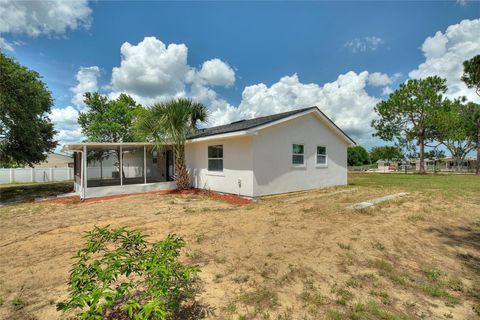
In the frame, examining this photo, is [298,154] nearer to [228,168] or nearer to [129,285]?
[228,168]

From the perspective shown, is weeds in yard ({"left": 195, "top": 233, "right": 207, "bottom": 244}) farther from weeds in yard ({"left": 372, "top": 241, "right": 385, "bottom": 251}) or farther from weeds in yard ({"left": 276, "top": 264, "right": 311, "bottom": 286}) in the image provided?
weeds in yard ({"left": 372, "top": 241, "right": 385, "bottom": 251})

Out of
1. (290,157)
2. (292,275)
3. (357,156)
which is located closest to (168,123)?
(290,157)

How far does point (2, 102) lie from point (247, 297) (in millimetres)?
14639

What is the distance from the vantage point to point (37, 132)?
543 inches

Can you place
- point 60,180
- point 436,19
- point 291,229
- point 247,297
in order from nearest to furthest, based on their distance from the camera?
1. point 247,297
2. point 291,229
3. point 436,19
4. point 60,180

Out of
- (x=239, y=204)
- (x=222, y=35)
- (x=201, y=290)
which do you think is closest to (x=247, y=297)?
(x=201, y=290)

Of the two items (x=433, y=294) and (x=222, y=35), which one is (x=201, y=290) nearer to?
(x=433, y=294)

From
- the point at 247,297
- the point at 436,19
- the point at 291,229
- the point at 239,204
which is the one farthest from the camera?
the point at 436,19

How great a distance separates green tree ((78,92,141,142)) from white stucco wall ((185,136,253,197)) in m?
19.9

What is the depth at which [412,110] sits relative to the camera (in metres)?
28.2

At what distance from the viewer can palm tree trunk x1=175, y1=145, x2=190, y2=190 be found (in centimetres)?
1227

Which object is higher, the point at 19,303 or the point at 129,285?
the point at 129,285

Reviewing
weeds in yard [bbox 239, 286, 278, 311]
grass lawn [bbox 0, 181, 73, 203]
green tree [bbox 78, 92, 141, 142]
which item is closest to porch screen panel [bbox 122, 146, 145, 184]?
grass lawn [bbox 0, 181, 73, 203]

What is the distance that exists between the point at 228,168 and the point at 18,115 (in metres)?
11.2
